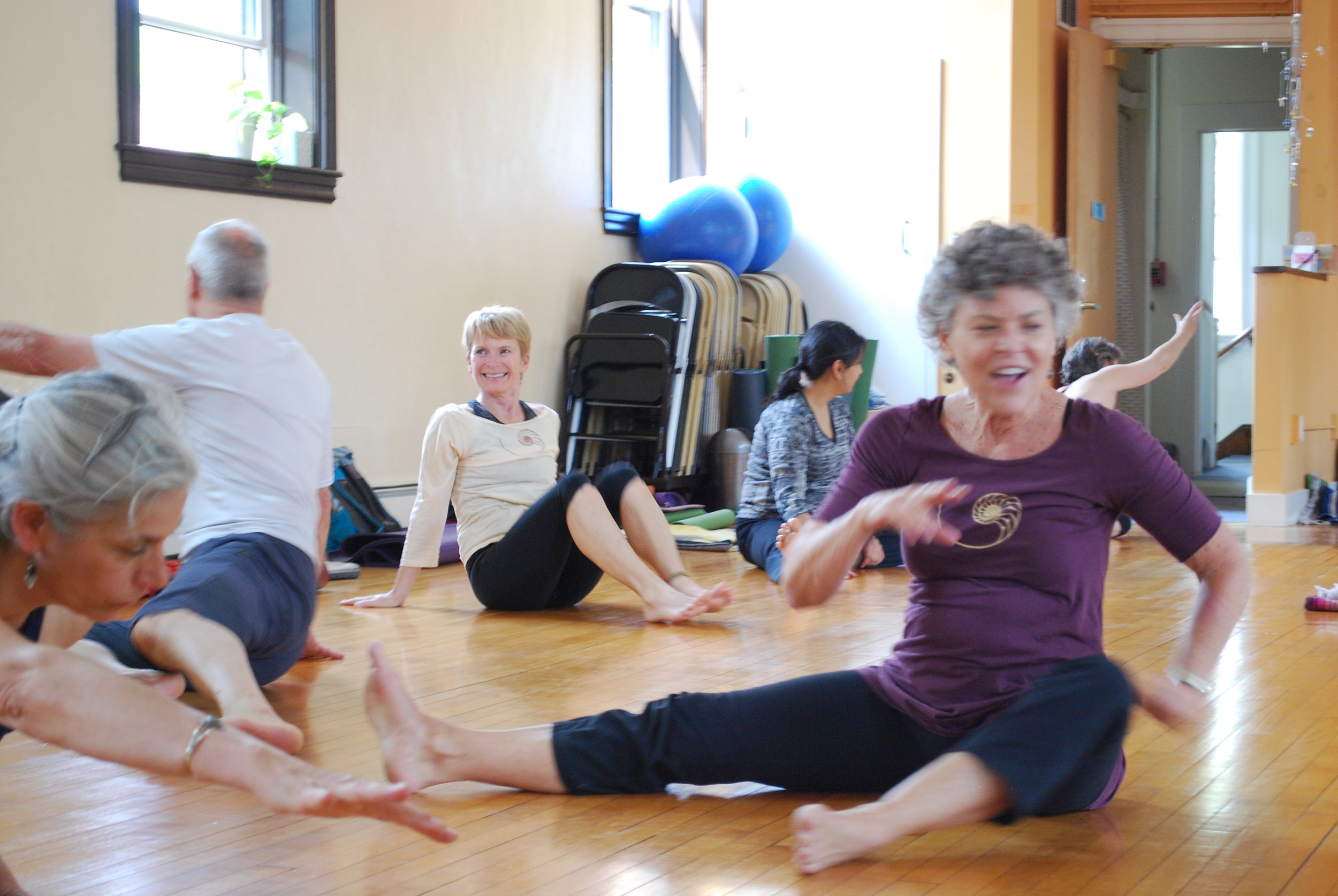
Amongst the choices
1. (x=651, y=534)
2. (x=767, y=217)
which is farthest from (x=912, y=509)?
(x=767, y=217)

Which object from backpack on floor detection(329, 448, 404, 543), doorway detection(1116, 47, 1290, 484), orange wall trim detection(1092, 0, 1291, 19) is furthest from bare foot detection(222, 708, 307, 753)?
doorway detection(1116, 47, 1290, 484)

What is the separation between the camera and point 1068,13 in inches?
311

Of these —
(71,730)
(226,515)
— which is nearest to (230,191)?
(226,515)

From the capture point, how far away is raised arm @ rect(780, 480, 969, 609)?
5.15 ft

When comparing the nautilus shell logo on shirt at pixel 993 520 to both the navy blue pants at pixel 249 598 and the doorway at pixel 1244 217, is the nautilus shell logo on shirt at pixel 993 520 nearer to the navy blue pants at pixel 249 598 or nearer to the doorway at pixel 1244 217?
the navy blue pants at pixel 249 598

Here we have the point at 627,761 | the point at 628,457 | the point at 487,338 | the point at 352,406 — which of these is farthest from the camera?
the point at 628,457

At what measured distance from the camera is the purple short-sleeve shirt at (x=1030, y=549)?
1.80 m

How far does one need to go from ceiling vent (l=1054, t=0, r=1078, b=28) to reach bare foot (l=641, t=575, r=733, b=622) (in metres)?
5.43

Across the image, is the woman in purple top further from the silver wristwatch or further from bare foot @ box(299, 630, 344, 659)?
bare foot @ box(299, 630, 344, 659)

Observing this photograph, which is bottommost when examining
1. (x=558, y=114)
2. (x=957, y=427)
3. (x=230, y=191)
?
(x=957, y=427)

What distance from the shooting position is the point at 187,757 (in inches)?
45.7

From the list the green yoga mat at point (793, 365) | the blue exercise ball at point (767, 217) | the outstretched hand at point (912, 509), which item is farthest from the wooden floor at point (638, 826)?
the blue exercise ball at point (767, 217)

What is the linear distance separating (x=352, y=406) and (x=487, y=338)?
6.55 feet

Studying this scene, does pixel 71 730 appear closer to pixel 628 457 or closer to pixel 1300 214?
pixel 628 457
